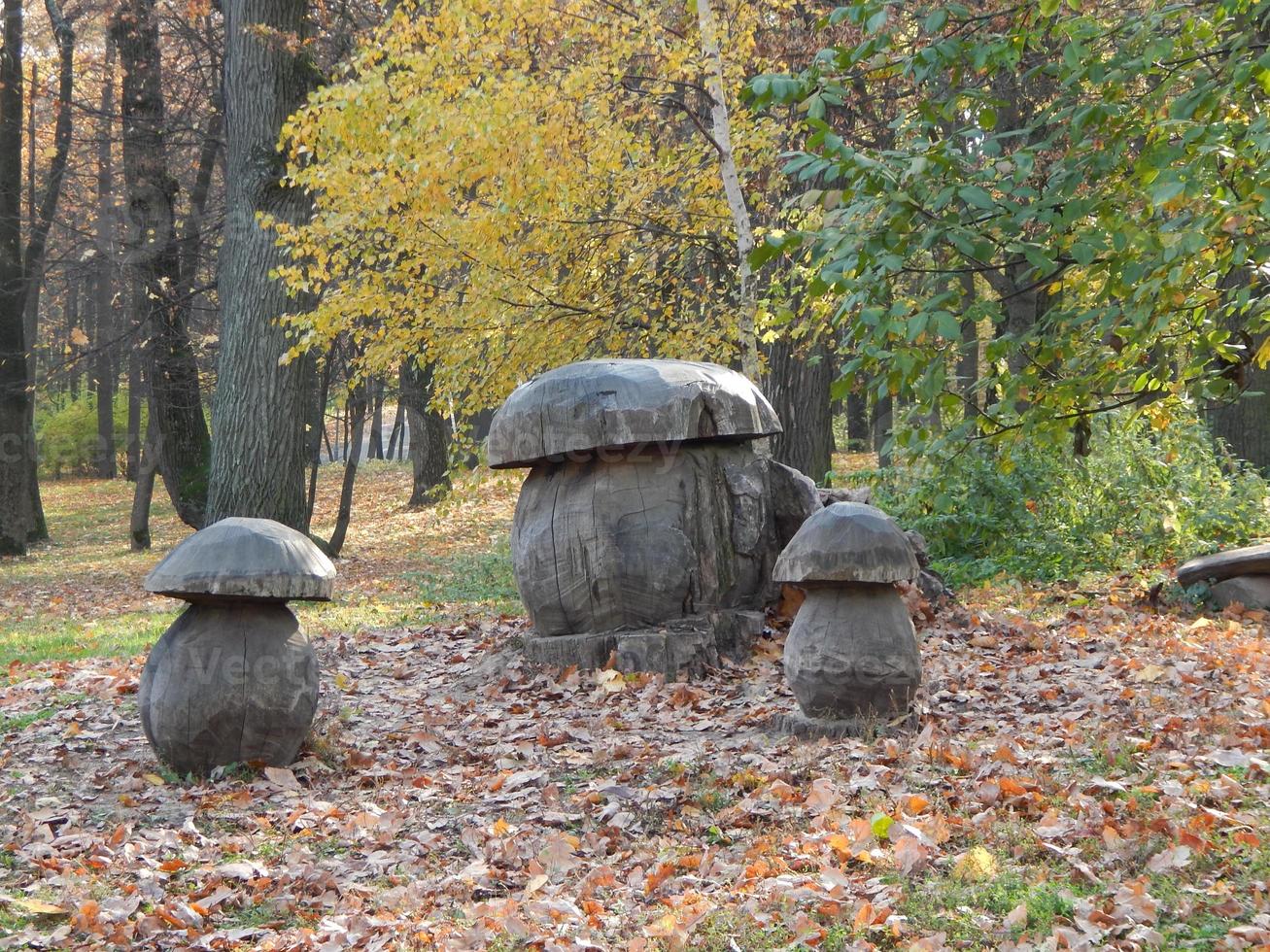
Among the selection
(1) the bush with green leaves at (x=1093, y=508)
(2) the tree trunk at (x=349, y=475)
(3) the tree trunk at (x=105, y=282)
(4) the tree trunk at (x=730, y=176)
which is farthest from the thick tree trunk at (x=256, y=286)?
(1) the bush with green leaves at (x=1093, y=508)

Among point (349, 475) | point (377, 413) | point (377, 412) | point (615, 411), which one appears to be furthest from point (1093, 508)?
point (377, 413)

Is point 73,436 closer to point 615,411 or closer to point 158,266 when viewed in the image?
point 158,266

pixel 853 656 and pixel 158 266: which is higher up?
pixel 158 266

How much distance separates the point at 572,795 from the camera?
561cm

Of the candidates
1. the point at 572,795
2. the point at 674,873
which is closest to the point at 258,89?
the point at 572,795

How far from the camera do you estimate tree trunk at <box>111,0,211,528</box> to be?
625 inches

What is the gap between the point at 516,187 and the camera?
10.5m

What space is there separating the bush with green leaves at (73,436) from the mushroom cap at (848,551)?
2847 centimetres

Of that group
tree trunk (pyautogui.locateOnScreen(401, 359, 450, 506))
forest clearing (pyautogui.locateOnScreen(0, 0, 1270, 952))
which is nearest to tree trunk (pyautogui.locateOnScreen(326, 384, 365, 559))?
forest clearing (pyautogui.locateOnScreen(0, 0, 1270, 952))

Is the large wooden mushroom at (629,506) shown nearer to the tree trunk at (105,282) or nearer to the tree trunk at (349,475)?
the tree trunk at (349,475)

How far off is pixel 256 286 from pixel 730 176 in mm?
5291

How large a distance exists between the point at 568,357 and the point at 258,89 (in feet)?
14.9

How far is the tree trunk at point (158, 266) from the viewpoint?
625 inches

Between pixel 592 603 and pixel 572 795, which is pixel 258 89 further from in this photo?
pixel 572 795
